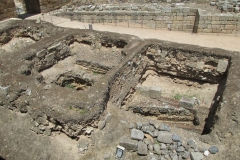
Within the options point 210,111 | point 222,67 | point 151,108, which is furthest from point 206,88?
point 151,108

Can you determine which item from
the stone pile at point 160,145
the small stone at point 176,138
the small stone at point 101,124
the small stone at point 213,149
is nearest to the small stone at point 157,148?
the stone pile at point 160,145

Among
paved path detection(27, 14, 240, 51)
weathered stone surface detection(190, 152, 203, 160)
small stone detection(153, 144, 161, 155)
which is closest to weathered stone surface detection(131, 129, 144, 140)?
small stone detection(153, 144, 161, 155)

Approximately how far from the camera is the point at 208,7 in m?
13.2

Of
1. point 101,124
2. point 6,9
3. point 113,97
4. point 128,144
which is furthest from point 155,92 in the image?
point 6,9

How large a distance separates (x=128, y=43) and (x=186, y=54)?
207cm

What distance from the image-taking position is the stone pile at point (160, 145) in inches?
162

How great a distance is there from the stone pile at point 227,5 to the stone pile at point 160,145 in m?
10.2

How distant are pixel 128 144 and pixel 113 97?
2030 mm

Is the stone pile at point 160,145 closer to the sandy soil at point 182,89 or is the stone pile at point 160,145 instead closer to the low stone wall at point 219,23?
the sandy soil at point 182,89

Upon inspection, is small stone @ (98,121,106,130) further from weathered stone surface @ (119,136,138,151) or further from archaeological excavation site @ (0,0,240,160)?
weathered stone surface @ (119,136,138,151)

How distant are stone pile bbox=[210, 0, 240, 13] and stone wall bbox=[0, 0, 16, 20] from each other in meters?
11.8

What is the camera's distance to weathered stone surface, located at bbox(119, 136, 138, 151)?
4320mm

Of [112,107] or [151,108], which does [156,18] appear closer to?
[151,108]

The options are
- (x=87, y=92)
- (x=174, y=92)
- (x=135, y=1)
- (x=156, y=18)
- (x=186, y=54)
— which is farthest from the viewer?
(x=135, y=1)
